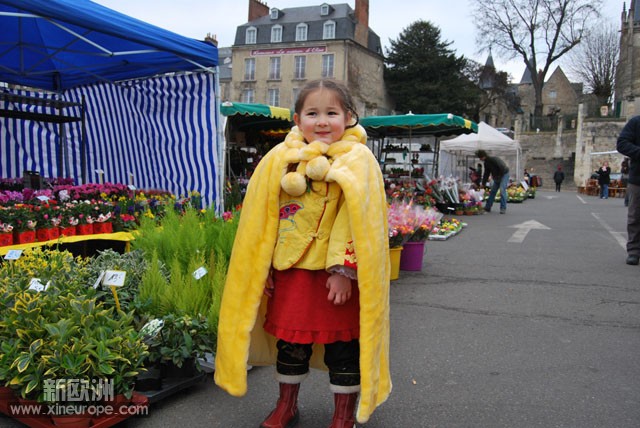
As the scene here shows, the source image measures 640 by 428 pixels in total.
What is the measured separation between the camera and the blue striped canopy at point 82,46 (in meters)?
4.86

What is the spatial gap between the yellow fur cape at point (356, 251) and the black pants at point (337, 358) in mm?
119

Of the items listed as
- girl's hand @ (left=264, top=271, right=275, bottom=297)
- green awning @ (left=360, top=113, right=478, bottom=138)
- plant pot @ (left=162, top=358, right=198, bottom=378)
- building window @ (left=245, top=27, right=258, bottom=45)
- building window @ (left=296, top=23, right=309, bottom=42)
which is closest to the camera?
girl's hand @ (left=264, top=271, right=275, bottom=297)

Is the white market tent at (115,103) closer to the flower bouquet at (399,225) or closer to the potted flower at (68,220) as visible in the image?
the potted flower at (68,220)

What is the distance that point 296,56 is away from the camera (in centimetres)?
4662

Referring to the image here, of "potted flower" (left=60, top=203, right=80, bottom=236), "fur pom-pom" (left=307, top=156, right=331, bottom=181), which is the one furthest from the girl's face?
"potted flower" (left=60, top=203, right=80, bottom=236)

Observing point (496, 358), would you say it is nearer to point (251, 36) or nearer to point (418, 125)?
point (418, 125)

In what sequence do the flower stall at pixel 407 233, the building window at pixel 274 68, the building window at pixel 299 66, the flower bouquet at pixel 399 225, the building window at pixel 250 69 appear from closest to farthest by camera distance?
the flower bouquet at pixel 399 225
the flower stall at pixel 407 233
the building window at pixel 299 66
the building window at pixel 274 68
the building window at pixel 250 69

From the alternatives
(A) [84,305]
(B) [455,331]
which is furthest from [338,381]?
(B) [455,331]

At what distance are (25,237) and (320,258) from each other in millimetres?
3390

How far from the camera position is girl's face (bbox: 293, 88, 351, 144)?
2289 millimetres

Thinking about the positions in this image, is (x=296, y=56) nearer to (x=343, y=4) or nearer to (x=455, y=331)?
(x=343, y=4)

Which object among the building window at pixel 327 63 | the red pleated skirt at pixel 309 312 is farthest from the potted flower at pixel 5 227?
the building window at pixel 327 63

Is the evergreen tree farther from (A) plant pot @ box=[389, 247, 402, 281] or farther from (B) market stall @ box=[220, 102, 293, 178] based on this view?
(A) plant pot @ box=[389, 247, 402, 281]

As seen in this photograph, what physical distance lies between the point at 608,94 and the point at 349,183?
190ft
